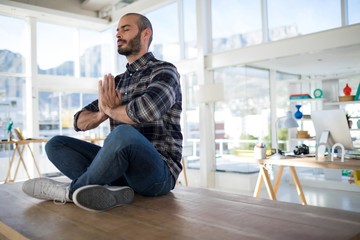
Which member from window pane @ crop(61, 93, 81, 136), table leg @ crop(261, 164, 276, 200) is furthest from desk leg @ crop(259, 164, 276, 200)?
window pane @ crop(61, 93, 81, 136)

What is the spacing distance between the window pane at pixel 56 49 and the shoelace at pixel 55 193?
24.9 ft

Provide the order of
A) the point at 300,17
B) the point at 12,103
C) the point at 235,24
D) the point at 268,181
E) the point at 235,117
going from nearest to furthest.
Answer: the point at 268,181 < the point at 300,17 < the point at 235,24 < the point at 235,117 < the point at 12,103

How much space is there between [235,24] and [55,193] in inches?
217

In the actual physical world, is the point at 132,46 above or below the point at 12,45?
below

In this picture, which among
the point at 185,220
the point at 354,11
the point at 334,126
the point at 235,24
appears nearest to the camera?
the point at 185,220

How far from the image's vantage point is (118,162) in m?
1.32

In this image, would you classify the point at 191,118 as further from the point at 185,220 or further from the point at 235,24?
the point at 185,220

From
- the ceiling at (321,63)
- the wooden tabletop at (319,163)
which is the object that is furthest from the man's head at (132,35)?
the ceiling at (321,63)

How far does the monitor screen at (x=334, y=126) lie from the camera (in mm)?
3193

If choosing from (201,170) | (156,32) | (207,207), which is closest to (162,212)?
(207,207)

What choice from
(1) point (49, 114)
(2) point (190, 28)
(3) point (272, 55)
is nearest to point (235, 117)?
(3) point (272, 55)

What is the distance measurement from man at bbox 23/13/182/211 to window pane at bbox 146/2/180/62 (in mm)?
5666

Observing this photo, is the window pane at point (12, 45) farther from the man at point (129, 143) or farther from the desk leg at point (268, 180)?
the man at point (129, 143)

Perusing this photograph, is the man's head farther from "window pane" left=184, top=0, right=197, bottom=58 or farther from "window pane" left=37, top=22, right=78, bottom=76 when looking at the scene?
"window pane" left=37, top=22, right=78, bottom=76
